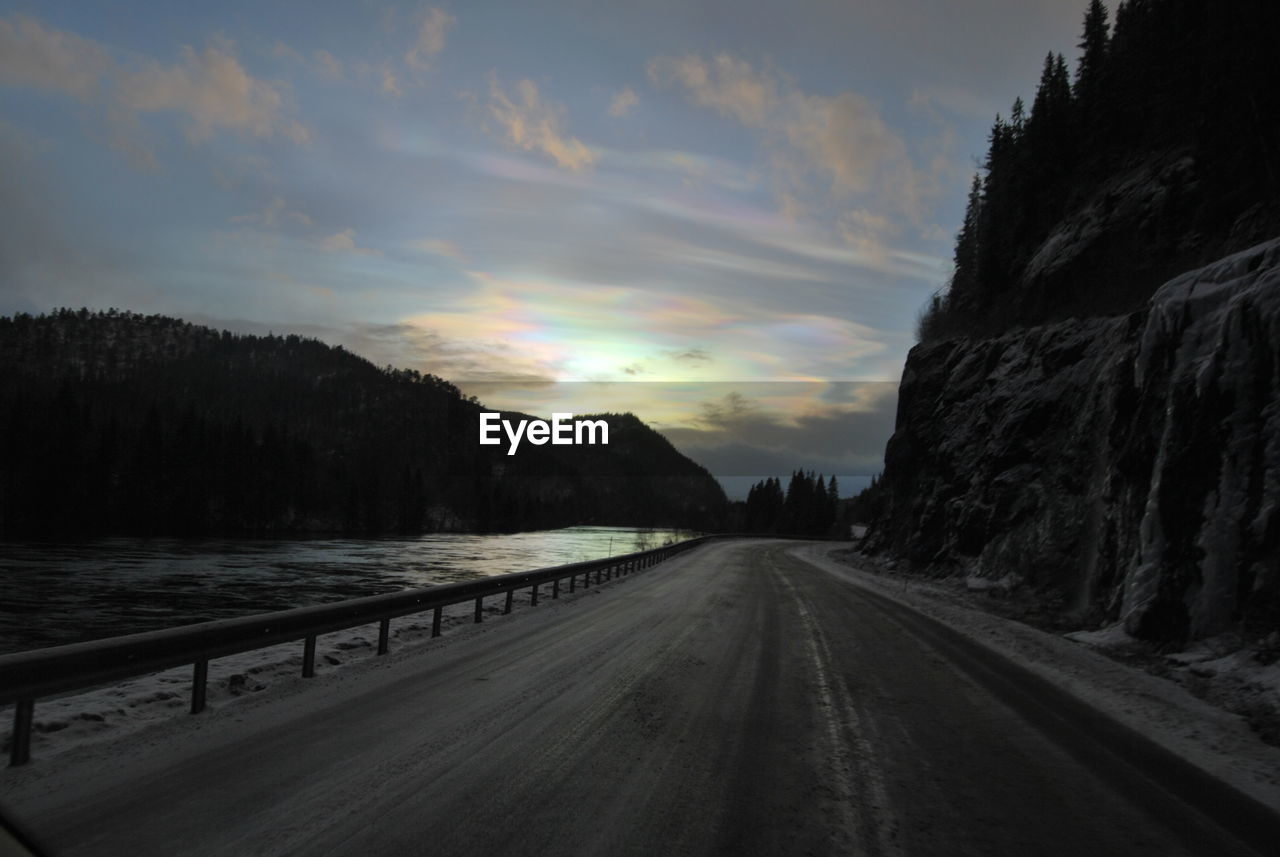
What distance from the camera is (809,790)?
4770 mm

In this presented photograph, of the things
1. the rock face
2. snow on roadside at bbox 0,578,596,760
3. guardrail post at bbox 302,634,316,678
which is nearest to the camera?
snow on roadside at bbox 0,578,596,760

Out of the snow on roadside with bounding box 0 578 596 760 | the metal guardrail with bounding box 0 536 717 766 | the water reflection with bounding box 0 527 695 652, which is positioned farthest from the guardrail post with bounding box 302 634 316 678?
the water reflection with bounding box 0 527 695 652

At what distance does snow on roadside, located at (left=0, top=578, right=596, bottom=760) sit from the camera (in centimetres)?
567

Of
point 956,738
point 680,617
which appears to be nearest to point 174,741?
point 956,738

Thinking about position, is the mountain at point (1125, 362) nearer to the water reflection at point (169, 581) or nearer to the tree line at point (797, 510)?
the water reflection at point (169, 581)

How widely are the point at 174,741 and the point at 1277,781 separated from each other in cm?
811

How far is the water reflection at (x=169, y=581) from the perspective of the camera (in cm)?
1833

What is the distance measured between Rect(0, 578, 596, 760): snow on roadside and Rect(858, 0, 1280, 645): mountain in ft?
38.4

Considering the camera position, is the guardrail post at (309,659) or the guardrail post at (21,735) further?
the guardrail post at (309,659)

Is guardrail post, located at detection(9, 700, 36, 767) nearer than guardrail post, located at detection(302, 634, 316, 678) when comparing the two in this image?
Yes

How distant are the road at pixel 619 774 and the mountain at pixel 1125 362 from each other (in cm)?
557

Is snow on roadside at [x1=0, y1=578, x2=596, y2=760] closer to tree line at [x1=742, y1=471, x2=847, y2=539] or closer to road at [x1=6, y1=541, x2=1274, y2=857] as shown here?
road at [x1=6, y1=541, x2=1274, y2=857]

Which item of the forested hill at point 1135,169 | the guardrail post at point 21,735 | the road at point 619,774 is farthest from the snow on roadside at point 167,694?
the forested hill at point 1135,169

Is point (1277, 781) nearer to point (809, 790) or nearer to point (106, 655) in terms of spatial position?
point (809, 790)
